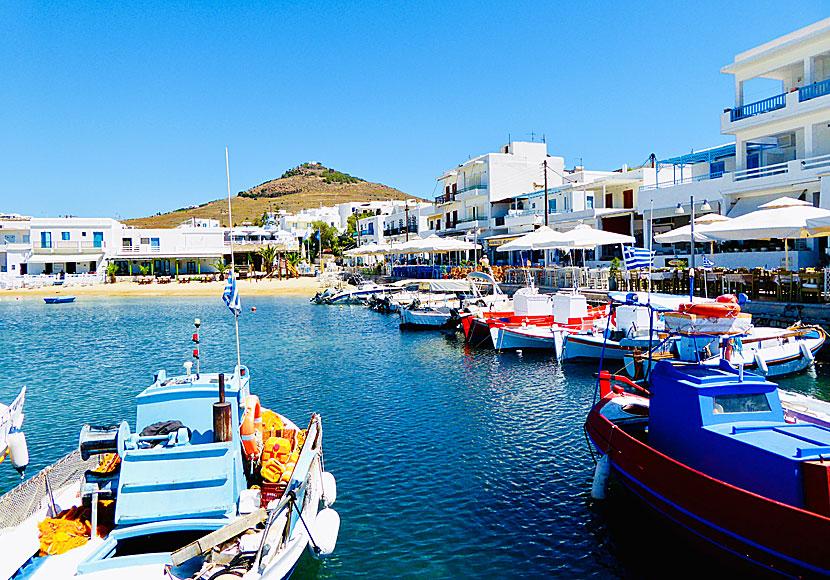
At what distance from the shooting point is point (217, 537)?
7.36 metres

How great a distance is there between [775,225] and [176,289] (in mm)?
65808

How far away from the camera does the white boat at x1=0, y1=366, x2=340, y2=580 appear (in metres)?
7.21

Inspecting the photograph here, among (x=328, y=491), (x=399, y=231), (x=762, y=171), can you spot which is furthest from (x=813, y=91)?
(x=399, y=231)

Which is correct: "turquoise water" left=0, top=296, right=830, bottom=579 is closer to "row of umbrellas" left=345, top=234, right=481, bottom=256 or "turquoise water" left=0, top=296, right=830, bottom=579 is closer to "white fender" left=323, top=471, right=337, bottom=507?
"white fender" left=323, top=471, right=337, bottom=507

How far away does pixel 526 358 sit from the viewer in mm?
26406

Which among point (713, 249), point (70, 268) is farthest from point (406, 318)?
point (70, 268)

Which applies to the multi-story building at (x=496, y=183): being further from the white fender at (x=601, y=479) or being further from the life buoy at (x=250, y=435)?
the life buoy at (x=250, y=435)

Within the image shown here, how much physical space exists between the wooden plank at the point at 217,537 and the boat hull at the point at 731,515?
622 centimetres

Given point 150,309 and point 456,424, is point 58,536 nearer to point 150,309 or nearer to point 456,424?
point 456,424

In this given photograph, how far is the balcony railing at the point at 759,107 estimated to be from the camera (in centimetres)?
3206

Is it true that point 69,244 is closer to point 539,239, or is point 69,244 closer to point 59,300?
point 59,300

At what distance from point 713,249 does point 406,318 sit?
18834 mm

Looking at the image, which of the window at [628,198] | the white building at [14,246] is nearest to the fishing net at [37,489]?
the window at [628,198]

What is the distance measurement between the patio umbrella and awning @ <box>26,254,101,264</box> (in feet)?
263
